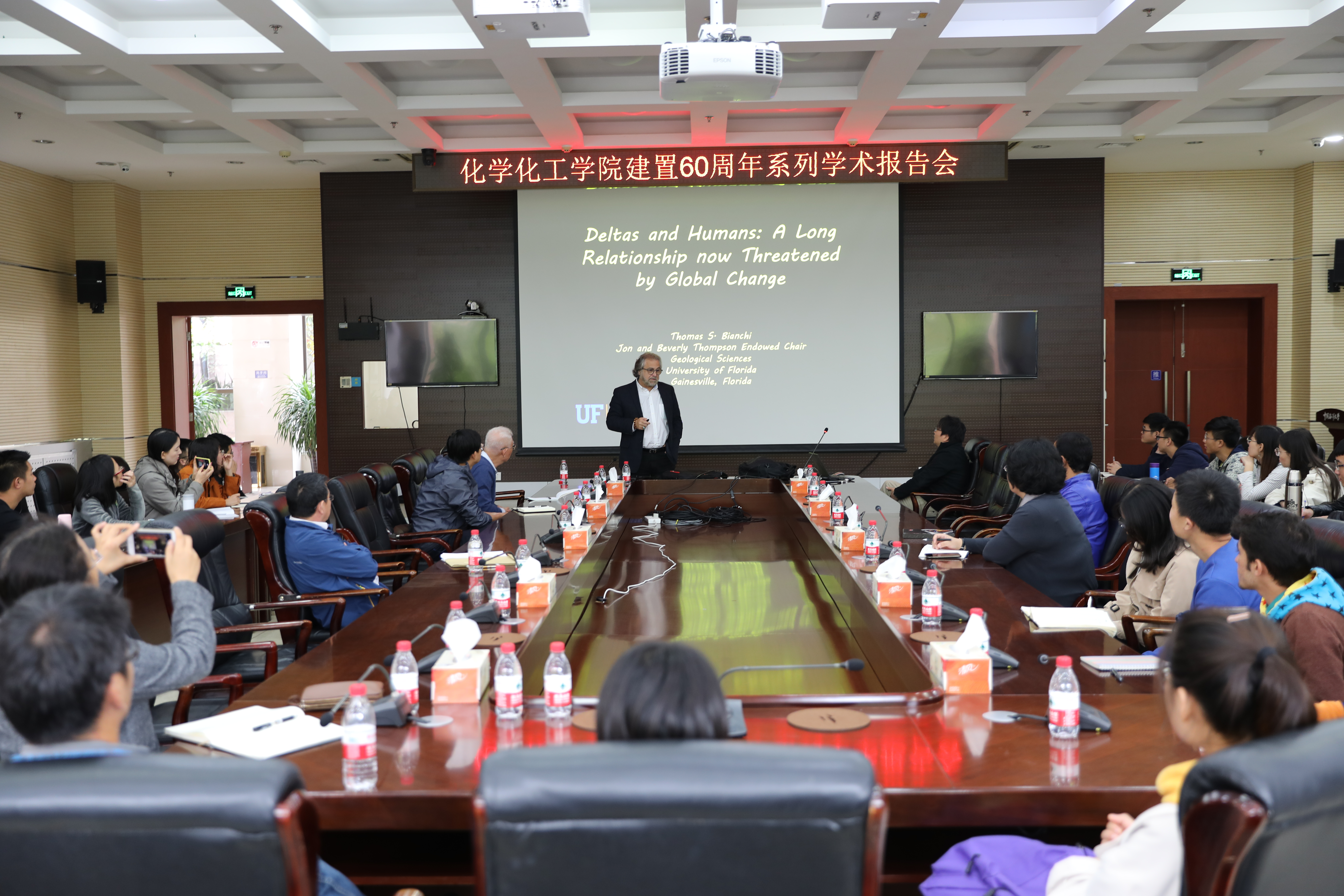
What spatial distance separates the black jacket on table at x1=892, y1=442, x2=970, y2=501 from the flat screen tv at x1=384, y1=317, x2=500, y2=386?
371 centimetres

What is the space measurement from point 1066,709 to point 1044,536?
1.87 metres

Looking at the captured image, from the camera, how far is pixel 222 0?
16.1ft

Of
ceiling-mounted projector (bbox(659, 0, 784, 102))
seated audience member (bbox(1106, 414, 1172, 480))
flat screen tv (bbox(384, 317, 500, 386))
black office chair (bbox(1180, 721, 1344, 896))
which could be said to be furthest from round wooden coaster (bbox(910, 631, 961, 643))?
flat screen tv (bbox(384, 317, 500, 386))

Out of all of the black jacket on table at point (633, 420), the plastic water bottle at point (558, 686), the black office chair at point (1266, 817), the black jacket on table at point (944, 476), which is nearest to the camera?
the black office chair at point (1266, 817)

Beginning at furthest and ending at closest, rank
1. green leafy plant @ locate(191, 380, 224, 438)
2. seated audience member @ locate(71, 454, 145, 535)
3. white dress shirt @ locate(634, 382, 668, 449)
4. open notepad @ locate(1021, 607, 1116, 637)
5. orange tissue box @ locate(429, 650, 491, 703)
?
green leafy plant @ locate(191, 380, 224, 438)
white dress shirt @ locate(634, 382, 668, 449)
seated audience member @ locate(71, 454, 145, 535)
open notepad @ locate(1021, 607, 1116, 637)
orange tissue box @ locate(429, 650, 491, 703)

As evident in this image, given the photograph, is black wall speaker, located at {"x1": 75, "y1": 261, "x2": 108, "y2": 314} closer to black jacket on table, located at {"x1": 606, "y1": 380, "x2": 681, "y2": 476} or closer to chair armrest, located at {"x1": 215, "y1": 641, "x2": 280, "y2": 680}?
black jacket on table, located at {"x1": 606, "y1": 380, "x2": 681, "y2": 476}

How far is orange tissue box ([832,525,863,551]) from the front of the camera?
12.9 feet

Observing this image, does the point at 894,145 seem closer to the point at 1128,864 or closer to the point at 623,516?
the point at 623,516

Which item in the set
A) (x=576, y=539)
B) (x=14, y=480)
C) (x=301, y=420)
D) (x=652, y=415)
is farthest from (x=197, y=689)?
(x=301, y=420)

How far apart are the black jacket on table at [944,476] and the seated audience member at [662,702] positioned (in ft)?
19.2

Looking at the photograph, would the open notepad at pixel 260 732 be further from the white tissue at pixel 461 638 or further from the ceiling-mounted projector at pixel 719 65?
the ceiling-mounted projector at pixel 719 65

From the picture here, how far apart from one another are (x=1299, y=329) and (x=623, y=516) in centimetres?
706

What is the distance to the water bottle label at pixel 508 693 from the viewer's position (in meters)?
2.06

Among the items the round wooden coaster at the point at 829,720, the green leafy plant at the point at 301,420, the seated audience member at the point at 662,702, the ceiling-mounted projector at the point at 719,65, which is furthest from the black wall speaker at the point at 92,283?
the seated audience member at the point at 662,702
